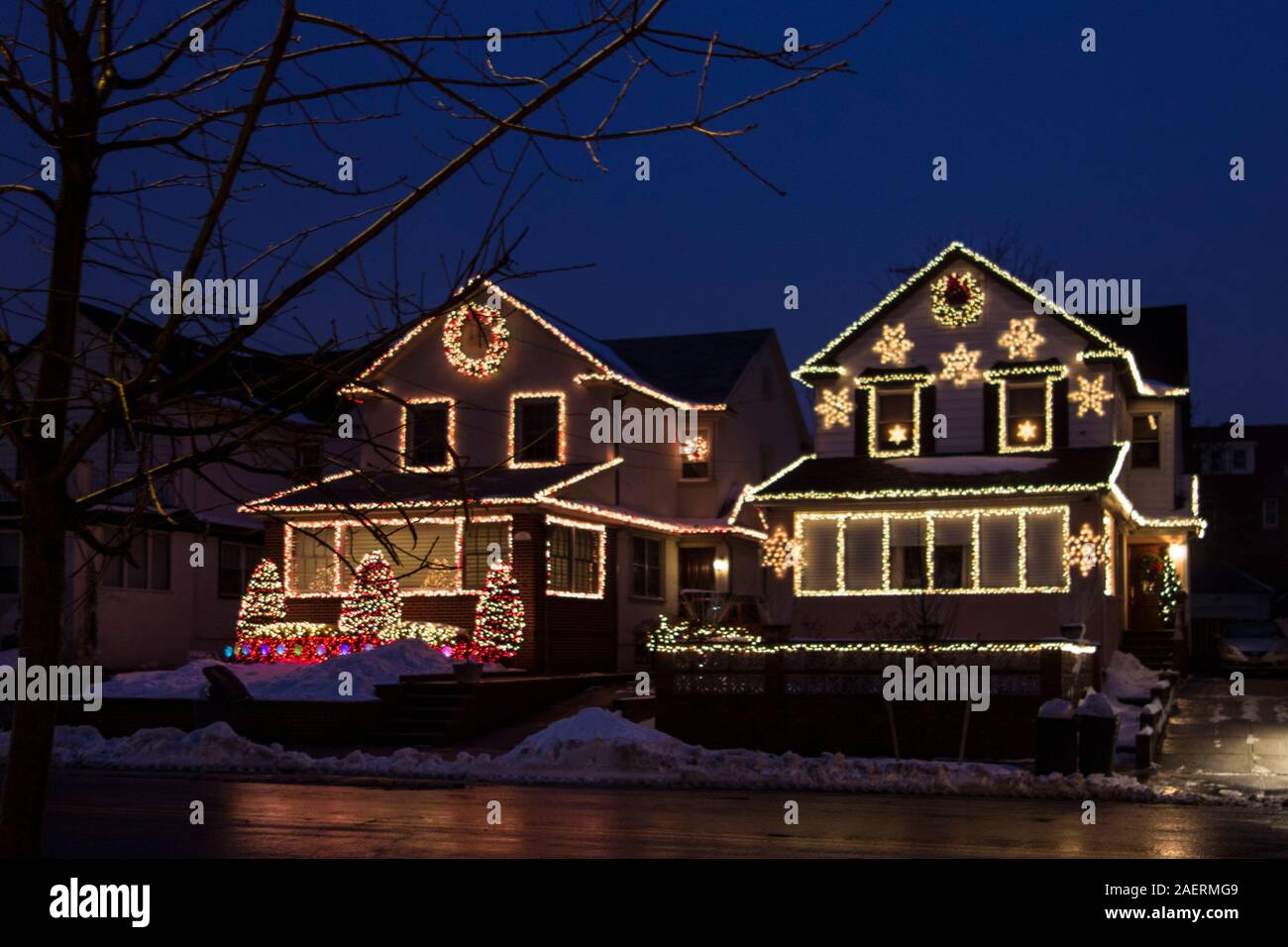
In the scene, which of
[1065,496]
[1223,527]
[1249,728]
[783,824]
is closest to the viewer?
[783,824]

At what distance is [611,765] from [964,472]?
41.3 feet

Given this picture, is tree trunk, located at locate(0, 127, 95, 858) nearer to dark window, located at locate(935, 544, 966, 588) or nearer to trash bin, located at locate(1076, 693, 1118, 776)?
trash bin, located at locate(1076, 693, 1118, 776)

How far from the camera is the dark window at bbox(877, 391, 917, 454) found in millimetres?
33625

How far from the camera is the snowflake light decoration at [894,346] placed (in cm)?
3359

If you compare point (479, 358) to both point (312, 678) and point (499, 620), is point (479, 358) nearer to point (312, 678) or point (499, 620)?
point (499, 620)

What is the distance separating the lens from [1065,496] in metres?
29.9

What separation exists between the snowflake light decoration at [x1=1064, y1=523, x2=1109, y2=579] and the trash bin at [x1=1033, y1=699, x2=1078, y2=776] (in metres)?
9.60

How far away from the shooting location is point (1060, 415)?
32.3m

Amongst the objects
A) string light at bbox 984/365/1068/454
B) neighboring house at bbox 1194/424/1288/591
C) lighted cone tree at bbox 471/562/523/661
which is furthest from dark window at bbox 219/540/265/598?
neighboring house at bbox 1194/424/1288/591

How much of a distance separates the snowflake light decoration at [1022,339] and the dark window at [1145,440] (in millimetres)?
5052

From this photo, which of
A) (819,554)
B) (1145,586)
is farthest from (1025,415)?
(1145,586)

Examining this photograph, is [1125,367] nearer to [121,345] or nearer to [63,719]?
[63,719]
